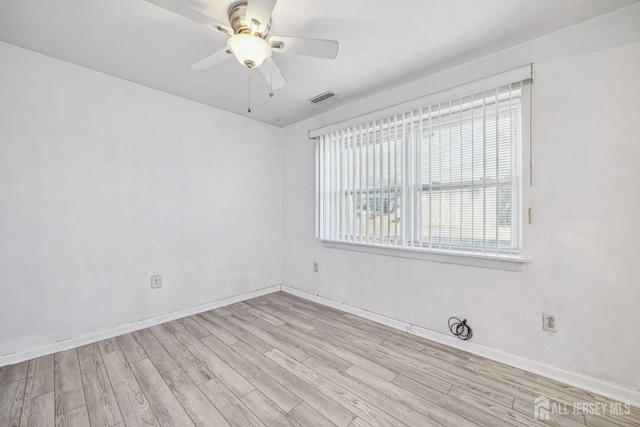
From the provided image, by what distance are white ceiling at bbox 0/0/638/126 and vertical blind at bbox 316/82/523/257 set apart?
388mm

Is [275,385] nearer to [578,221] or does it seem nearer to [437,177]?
[437,177]

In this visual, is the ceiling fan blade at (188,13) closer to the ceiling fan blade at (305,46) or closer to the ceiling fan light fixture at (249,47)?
the ceiling fan light fixture at (249,47)

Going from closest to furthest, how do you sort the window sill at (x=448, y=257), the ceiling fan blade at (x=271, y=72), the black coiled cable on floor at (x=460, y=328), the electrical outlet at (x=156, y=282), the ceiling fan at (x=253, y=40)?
the ceiling fan at (x=253, y=40), the ceiling fan blade at (x=271, y=72), the window sill at (x=448, y=257), the black coiled cable on floor at (x=460, y=328), the electrical outlet at (x=156, y=282)

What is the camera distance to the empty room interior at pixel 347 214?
1.54 meters

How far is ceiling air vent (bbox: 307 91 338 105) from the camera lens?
2.68 meters

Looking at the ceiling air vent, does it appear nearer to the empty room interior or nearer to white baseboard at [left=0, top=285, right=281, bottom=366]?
the empty room interior

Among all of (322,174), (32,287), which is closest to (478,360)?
(322,174)

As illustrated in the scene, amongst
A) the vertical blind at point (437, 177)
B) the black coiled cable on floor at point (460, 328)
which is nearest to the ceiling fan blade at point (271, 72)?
the vertical blind at point (437, 177)

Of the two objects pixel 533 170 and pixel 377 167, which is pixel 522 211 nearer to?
pixel 533 170

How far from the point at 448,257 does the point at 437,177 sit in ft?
2.27

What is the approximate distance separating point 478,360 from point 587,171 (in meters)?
1.51

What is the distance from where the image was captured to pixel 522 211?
6.14ft

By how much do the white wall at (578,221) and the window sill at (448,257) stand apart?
5 centimetres

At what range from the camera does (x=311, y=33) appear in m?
1.78
